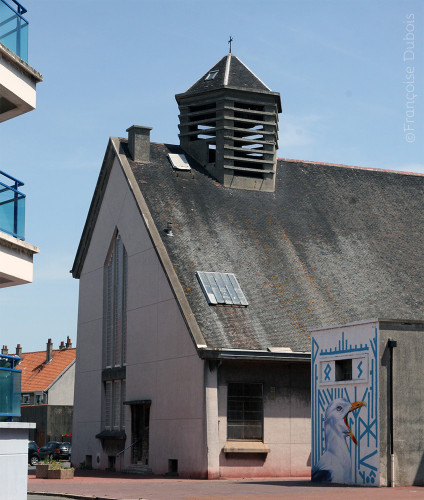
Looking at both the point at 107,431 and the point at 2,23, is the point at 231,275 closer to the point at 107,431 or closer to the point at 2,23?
the point at 107,431

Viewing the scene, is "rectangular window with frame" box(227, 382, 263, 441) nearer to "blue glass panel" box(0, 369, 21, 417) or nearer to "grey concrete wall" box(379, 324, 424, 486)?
"grey concrete wall" box(379, 324, 424, 486)

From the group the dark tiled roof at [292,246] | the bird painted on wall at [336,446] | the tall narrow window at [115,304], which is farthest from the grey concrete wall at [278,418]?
the tall narrow window at [115,304]

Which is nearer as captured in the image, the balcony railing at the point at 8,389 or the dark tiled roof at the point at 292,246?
the balcony railing at the point at 8,389

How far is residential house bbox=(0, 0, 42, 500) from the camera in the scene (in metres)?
16.0

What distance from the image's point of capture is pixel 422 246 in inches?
1415

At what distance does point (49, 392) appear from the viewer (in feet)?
213

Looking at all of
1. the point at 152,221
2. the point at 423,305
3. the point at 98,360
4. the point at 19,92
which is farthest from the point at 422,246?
the point at 19,92

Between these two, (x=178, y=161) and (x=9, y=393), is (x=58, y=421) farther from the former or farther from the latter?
(x=9, y=393)

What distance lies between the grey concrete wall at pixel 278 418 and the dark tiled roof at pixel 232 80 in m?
12.0

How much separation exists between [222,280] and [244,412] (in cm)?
448

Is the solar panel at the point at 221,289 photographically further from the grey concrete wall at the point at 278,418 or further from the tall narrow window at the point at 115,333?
the tall narrow window at the point at 115,333

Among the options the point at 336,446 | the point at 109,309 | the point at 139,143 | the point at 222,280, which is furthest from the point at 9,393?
the point at 139,143

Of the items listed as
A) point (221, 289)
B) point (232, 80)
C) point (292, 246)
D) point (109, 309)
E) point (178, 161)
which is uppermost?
point (232, 80)

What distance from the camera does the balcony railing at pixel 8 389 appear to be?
15922 millimetres
